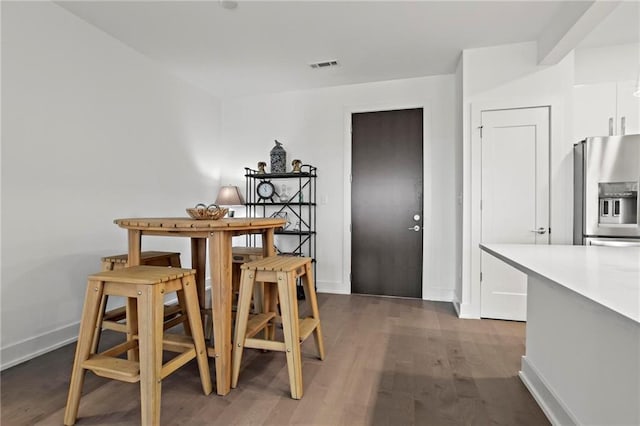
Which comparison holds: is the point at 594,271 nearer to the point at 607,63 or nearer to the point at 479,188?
the point at 479,188

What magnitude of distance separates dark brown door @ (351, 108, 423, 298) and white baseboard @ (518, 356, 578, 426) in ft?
6.21

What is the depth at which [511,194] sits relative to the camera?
310 centimetres

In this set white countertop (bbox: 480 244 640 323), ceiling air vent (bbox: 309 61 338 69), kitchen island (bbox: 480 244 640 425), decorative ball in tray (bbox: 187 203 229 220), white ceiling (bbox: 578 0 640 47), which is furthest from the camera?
ceiling air vent (bbox: 309 61 338 69)

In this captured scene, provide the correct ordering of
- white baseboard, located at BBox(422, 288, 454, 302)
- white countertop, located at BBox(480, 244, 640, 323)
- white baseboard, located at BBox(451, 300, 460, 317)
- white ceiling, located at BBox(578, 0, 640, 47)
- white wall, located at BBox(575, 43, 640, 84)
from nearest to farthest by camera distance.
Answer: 1. white countertop, located at BBox(480, 244, 640, 323)
2. white ceiling, located at BBox(578, 0, 640, 47)
3. white wall, located at BBox(575, 43, 640, 84)
4. white baseboard, located at BBox(451, 300, 460, 317)
5. white baseboard, located at BBox(422, 288, 454, 302)

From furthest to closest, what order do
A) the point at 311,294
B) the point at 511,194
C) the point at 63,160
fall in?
the point at 511,194, the point at 63,160, the point at 311,294

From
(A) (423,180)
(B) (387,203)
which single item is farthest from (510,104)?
(B) (387,203)

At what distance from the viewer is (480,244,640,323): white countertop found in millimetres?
832

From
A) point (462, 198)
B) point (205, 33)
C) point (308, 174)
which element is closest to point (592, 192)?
point (462, 198)

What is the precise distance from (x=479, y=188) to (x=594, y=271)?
82.2 inches

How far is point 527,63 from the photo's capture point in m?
3.04

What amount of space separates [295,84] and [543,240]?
312 cm

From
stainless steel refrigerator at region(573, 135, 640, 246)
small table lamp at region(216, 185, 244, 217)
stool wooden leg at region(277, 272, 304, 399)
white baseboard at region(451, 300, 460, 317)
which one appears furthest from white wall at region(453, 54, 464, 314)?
small table lamp at region(216, 185, 244, 217)

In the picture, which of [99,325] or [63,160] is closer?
[99,325]

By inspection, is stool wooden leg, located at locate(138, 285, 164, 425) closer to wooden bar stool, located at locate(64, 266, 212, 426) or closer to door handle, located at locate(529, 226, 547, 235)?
wooden bar stool, located at locate(64, 266, 212, 426)
